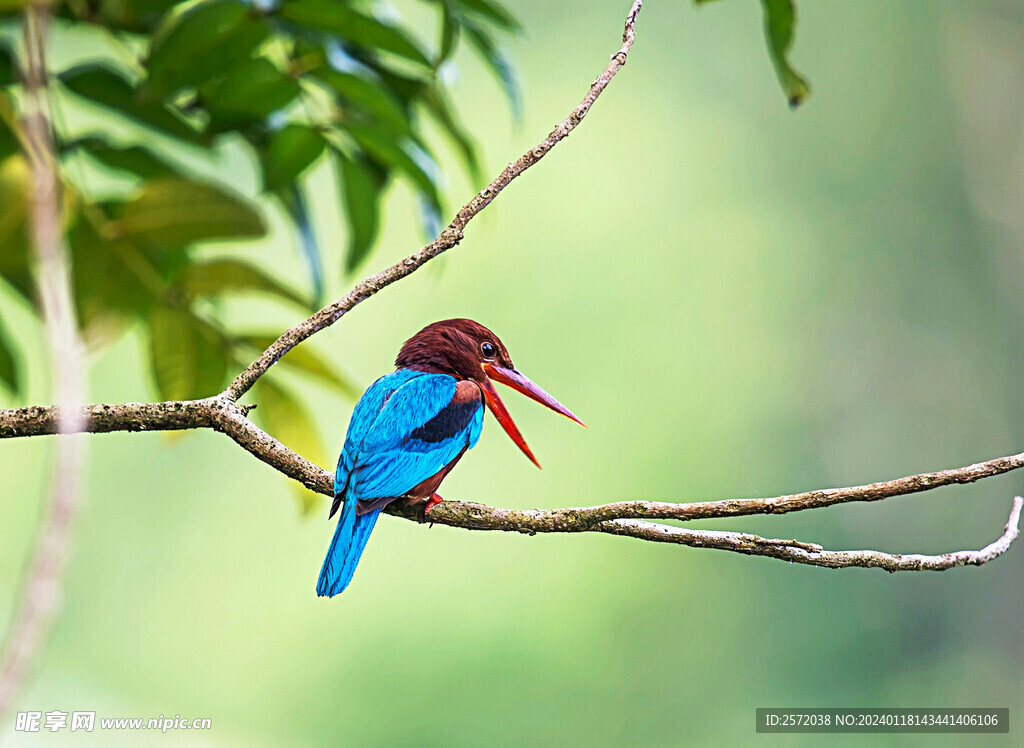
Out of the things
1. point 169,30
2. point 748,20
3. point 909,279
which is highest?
point 748,20

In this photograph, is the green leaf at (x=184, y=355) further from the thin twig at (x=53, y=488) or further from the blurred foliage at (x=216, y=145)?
the thin twig at (x=53, y=488)

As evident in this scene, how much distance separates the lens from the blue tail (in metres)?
0.32

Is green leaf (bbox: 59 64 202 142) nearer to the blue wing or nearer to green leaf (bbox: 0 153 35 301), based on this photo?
green leaf (bbox: 0 153 35 301)

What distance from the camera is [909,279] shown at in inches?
137

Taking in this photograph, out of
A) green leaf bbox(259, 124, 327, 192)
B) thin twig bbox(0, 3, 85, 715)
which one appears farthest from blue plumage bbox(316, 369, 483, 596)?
green leaf bbox(259, 124, 327, 192)

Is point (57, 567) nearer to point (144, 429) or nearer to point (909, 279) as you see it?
point (144, 429)

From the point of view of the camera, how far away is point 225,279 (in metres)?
0.78

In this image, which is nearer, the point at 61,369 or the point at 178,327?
the point at 61,369

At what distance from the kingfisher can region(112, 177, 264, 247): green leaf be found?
38 cm

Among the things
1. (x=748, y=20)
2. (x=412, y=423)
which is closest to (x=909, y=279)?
(x=748, y=20)

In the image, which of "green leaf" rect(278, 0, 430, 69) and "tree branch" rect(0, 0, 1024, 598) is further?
"green leaf" rect(278, 0, 430, 69)

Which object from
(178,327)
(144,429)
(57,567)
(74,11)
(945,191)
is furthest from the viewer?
(945,191)

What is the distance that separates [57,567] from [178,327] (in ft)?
1.75

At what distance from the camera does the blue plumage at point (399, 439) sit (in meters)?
0.36
